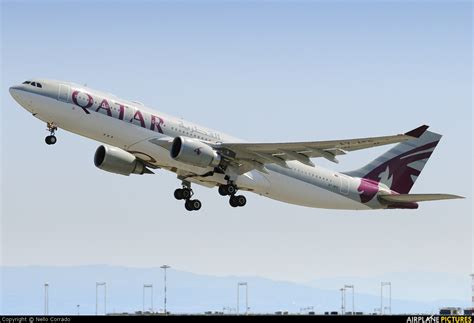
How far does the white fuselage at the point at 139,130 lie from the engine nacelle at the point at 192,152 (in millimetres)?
906

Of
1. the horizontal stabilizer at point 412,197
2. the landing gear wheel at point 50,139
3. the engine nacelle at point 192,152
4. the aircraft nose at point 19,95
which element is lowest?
the horizontal stabilizer at point 412,197

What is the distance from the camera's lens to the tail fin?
6488cm

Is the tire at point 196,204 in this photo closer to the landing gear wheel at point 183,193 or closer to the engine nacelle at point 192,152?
the landing gear wheel at point 183,193

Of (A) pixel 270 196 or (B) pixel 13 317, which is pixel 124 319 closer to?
(B) pixel 13 317

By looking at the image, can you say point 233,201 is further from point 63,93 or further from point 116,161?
point 63,93

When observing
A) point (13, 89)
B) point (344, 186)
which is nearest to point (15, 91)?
point (13, 89)

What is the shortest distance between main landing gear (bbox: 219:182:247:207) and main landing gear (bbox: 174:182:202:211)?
3.12m

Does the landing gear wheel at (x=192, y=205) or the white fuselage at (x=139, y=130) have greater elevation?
the white fuselage at (x=139, y=130)

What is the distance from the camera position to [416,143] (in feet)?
221

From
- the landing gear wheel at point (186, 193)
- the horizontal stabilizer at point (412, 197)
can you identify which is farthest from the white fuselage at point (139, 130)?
the horizontal stabilizer at point (412, 197)

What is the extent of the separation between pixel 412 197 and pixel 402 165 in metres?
5.49

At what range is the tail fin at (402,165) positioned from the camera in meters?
64.9

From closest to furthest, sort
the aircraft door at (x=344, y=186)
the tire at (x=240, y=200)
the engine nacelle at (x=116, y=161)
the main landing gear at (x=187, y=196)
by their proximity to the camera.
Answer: the engine nacelle at (x=116, y=161), the tire at (x=240, y=200), the main landing gear at (x=187, y=196), the aircraft door at (x=344, y=186)

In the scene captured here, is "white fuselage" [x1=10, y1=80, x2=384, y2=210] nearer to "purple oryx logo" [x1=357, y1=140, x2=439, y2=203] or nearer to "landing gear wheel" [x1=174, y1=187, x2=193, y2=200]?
"landing gear wheel" [x1=174, y1=187, x2=193, y2=200]
